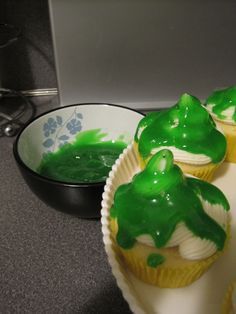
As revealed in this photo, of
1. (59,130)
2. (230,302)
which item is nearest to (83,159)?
(59,130)

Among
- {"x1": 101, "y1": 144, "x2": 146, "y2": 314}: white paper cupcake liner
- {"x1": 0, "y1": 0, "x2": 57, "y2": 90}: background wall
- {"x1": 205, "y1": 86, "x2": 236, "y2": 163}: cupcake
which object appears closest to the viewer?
{"x1": 101, "y1": 144, "x2": 146, "y2": 314}: white paper cupcake liner

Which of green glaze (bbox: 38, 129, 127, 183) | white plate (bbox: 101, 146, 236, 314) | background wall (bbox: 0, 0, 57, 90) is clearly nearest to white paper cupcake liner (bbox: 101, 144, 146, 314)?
white plate (bbox: 101, 146, 236, 314)

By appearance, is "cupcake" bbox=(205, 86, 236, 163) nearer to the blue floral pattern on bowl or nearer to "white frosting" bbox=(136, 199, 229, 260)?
"white frosting" bbox=(136, 199, 229, 260)

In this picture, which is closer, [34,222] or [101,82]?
[34,222]

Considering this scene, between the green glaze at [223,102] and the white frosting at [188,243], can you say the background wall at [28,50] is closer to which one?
the green glaze at [223,102]

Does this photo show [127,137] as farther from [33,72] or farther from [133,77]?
[33,72]

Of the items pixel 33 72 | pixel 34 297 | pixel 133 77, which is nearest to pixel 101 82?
pixel 133 77
